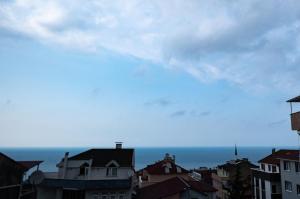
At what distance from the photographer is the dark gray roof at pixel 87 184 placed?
40969 millimetres

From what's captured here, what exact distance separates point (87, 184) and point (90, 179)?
5.49 ft

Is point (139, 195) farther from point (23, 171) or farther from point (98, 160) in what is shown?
point (23, 171)

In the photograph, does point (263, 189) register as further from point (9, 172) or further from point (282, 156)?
point (9, 172)

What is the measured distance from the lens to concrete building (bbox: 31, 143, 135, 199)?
136 ft

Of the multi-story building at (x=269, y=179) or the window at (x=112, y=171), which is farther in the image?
the multi-story building at (x=269, y=179)

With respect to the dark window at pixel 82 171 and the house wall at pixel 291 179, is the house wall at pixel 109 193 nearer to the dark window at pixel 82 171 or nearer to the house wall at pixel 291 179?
the dark window at pixel 82 171

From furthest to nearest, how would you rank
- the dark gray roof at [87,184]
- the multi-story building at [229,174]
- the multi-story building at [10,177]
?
the multi-story building at [229,174] → the dark gray roof at [87,184] → the multi-story building at [10,177]

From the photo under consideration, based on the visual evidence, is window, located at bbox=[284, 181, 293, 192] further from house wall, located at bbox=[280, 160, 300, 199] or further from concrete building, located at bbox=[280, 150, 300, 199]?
house wall, located at bbox=[280, 160, 300, 199]

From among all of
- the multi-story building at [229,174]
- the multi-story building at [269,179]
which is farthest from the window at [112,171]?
the multi-story building at [229,174]

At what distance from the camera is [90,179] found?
140 feet

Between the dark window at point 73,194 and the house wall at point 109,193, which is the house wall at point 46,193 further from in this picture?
the house wall at point 109,193

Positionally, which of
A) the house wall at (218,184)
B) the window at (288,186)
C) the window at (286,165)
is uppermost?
the window at (286,165)

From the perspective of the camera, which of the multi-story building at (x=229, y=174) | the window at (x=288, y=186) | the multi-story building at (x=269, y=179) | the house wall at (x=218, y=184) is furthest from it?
the house wall at (x=218, y=184)

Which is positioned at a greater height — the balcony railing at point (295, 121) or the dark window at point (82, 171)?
the balcony railing at point (295, 121)
